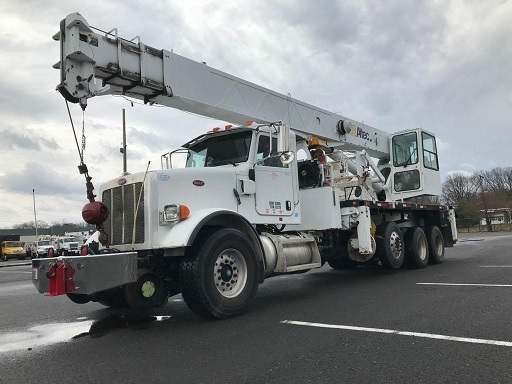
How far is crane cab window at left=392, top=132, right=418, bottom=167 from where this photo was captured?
12.2 metres

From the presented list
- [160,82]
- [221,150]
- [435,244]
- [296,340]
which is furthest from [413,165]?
[296,340]

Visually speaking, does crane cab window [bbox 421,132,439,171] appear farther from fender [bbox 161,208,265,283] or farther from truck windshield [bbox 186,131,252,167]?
fender [bbox 161,208,265,283]

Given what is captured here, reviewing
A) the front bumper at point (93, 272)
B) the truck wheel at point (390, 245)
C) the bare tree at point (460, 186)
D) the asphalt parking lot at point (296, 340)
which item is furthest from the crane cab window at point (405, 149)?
the bare tree at point (460, 186)

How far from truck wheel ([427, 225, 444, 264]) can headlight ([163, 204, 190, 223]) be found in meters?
8.33

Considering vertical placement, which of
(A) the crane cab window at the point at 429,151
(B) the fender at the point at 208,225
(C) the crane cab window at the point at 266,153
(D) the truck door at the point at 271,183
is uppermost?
(A) the crane cab window at the point at 429,151

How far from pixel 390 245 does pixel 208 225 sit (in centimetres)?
537

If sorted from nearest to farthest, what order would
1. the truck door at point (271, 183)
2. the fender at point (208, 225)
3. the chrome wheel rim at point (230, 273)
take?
the fender at point (208, 225) < the chrome wheel rim at point (230, 273) < the truck door at point (271, 183)

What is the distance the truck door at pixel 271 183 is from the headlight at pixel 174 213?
5.01ft

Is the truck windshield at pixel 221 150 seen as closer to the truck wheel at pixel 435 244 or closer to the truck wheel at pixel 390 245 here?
the truck wheel at pixel 390 245

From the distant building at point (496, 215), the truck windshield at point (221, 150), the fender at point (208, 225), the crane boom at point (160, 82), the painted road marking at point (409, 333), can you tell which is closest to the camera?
the painted road marking at point (409, 333)

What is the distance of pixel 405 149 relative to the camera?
12453 mm

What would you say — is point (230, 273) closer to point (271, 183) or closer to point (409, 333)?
point (271, 183)

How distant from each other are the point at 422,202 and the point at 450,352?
8910 millimetres

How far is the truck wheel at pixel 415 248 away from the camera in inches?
431
